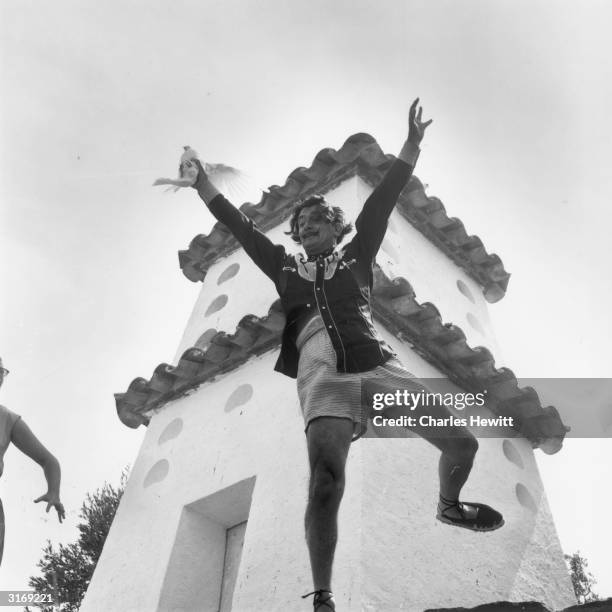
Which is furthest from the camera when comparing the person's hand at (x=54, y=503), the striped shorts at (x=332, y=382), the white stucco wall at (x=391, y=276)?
the white stucco wall at (x=391, y=276)

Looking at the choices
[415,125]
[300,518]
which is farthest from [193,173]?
[300,518]

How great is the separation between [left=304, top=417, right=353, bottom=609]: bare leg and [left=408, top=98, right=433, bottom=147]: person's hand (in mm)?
1697

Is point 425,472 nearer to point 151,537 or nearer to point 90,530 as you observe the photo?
point 151,537

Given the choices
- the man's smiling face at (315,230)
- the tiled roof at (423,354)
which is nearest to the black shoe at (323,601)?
the man's smiling face at (315,230)

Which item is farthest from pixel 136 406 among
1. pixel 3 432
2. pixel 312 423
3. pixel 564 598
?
pixel 312 423

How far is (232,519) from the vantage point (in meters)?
7.77

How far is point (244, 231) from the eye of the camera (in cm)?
429

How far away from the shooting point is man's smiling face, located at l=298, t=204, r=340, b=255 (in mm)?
4215

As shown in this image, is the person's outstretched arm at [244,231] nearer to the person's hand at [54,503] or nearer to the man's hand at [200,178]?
the man's hand at [200,178]

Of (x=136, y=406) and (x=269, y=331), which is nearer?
(x=269, y=331)

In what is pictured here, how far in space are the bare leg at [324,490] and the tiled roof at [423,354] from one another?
5.05 meters

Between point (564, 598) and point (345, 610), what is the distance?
300cm

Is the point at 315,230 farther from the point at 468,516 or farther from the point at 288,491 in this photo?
the point at 288,491

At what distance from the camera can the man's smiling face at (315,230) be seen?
13.8 feet
